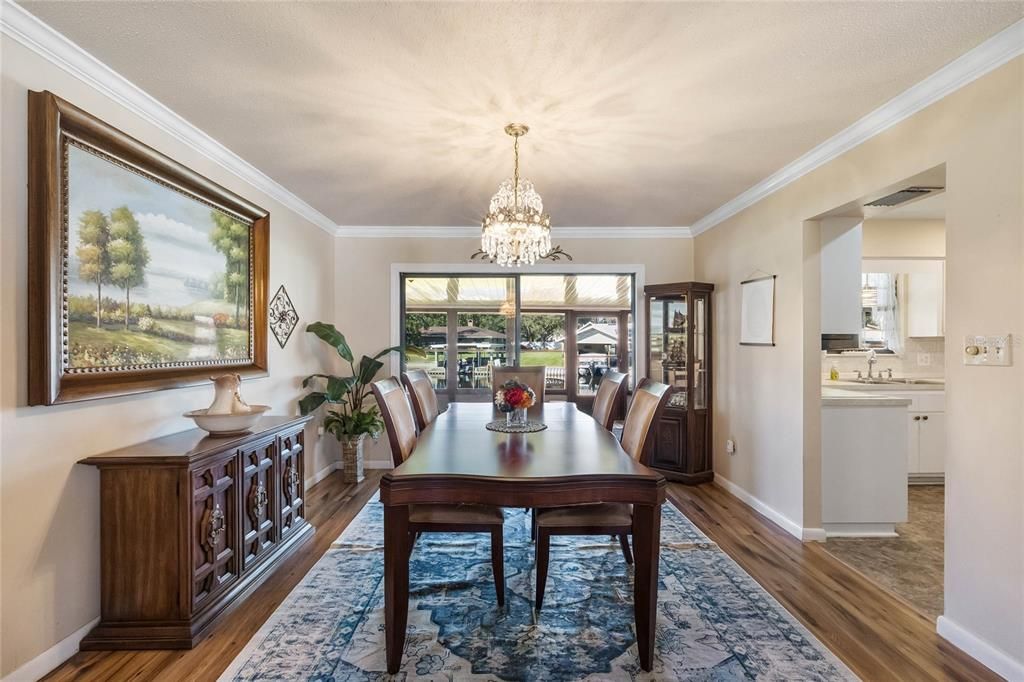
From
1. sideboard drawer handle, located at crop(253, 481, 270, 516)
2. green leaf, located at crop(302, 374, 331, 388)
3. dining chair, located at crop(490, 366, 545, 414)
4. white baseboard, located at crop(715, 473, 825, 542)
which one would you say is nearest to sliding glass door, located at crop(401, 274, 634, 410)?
dining chair, located at crop(490, 366, 545, 414)

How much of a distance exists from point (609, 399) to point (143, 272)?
8.57 feet

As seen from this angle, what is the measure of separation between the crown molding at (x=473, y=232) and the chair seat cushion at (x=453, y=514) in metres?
3.12

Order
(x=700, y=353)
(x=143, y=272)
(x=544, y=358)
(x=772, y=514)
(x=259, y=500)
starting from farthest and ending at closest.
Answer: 1. (x=544, y=358)
2. (x=700, y=353)
3. (x=772, y=514)
4. (x=259, y=500)
5. (x=143, y=272)

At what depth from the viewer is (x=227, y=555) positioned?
222 cm

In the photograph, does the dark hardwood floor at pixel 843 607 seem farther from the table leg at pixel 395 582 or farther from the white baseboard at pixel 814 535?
the table leg at pixel 395 582

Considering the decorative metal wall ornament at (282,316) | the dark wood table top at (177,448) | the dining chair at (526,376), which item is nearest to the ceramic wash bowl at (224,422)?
the dark wood table top at (177,448)

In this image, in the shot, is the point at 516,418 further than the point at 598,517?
Yes

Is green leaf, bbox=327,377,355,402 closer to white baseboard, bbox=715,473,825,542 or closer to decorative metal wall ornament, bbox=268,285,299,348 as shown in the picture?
decorative metal wall ornament, bbox=268,285,299,348

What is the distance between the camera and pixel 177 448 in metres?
2.11

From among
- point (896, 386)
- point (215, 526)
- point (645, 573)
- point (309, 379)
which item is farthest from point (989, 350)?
point (309, 379)

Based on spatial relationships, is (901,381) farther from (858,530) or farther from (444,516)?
(444,516)

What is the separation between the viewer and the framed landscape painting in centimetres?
177

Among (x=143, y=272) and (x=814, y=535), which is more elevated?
(x=143, y=272)

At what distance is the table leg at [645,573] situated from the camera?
1.81 metres
